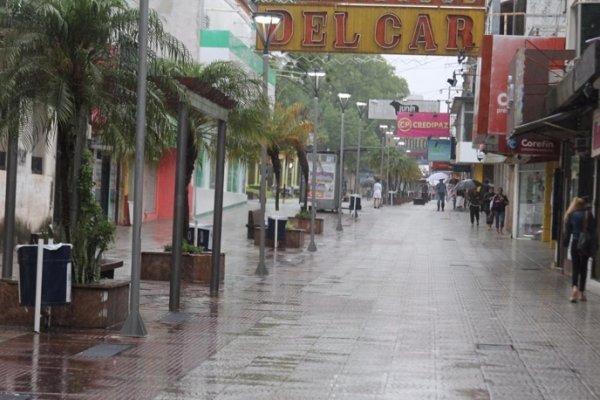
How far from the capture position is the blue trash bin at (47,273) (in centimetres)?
1207

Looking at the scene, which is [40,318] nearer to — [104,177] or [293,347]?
[293,347]

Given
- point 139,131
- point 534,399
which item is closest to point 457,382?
point 534,399

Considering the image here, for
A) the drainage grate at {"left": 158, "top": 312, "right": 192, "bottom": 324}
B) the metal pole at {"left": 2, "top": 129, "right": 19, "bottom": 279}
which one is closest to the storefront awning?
the drainage grate at {"left": 158, "top": 312, "right": 192, "bottom": 324}

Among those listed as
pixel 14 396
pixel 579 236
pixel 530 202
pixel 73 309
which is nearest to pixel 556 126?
pixel 579 236

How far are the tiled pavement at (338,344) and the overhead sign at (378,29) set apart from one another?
18.7 ft

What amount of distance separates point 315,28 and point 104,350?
15535 millimetres

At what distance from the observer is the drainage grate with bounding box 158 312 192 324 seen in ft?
45.4

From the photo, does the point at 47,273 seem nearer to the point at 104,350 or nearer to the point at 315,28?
the point at 104,350

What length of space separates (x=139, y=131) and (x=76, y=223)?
5.95 ft

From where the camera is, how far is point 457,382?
976cm

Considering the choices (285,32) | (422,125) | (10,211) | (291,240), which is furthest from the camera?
(422,125)

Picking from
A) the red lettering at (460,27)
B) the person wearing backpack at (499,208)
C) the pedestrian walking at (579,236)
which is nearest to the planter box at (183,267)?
the pedestrian walking at (579,236)

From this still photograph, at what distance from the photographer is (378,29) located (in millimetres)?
25297

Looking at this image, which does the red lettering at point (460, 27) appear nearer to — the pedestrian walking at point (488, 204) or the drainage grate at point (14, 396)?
the drainage grate at point (14, 396)
